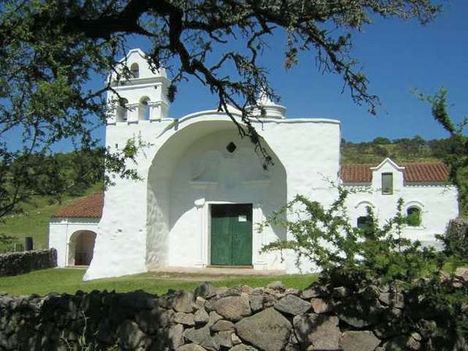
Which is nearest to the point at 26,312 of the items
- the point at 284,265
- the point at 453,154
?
the point at 453,154

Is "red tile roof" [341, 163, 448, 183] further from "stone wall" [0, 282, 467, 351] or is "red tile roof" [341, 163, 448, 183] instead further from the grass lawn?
"stone wall" [0, 282, 467, 351]

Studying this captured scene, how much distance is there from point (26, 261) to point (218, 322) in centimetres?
1938

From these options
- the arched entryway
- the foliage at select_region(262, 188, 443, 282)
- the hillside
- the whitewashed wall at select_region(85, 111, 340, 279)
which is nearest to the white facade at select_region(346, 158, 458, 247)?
the hillside

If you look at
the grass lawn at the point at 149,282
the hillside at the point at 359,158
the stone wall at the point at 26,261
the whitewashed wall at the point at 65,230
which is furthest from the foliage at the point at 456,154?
the whitewashed wall at the point at 65,230

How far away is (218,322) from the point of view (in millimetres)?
6547

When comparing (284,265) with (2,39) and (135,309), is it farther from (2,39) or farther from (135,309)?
(2,39)

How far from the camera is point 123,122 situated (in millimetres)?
18594

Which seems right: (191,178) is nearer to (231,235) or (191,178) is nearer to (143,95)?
(231,235)

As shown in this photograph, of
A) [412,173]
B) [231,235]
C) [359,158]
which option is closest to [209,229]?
[231,235]

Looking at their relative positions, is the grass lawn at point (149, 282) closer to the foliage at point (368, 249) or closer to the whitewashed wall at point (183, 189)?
the whitewashed wall at point (183, 189)

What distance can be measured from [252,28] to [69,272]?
17909 millimetres

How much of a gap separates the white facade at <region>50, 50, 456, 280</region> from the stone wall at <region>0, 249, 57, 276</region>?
5943 millimetres

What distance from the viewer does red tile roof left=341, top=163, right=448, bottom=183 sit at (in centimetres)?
3093

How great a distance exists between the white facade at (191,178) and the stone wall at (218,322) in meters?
10.0
